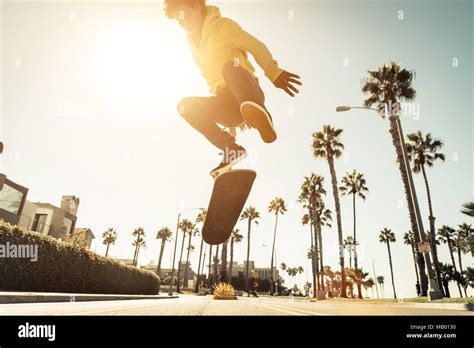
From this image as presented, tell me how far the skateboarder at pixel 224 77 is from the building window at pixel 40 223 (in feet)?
103

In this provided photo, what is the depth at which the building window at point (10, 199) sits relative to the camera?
24016 millimetres

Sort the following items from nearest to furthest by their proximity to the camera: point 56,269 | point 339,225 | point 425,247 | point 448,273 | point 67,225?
1. point 56,269
2. point 425,247
3. point 339,225
4. point 67,225
5. point 448,273

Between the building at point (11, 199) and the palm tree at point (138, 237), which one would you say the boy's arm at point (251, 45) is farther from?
the palm tree at point (138, 237)

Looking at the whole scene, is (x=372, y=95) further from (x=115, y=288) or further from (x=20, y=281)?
(x=20, y=281)

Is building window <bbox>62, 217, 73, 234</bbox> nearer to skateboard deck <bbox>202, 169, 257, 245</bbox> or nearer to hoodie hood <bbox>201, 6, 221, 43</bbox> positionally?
skateboard deck <bbox>202, 169, 257, 245</bbox>

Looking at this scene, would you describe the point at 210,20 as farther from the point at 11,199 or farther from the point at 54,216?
the point at 54,216

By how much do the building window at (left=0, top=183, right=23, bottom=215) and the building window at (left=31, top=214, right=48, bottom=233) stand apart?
376 centimetres

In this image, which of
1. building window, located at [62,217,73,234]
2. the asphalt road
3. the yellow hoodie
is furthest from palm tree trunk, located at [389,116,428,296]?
building window, located at [62,217,73,234]

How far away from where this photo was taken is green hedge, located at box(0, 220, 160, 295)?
34.9 feet

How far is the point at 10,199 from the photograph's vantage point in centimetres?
2481

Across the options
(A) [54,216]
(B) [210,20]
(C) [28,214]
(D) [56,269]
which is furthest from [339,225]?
(A) [54,216]

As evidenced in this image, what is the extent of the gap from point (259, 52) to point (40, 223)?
119 feet
